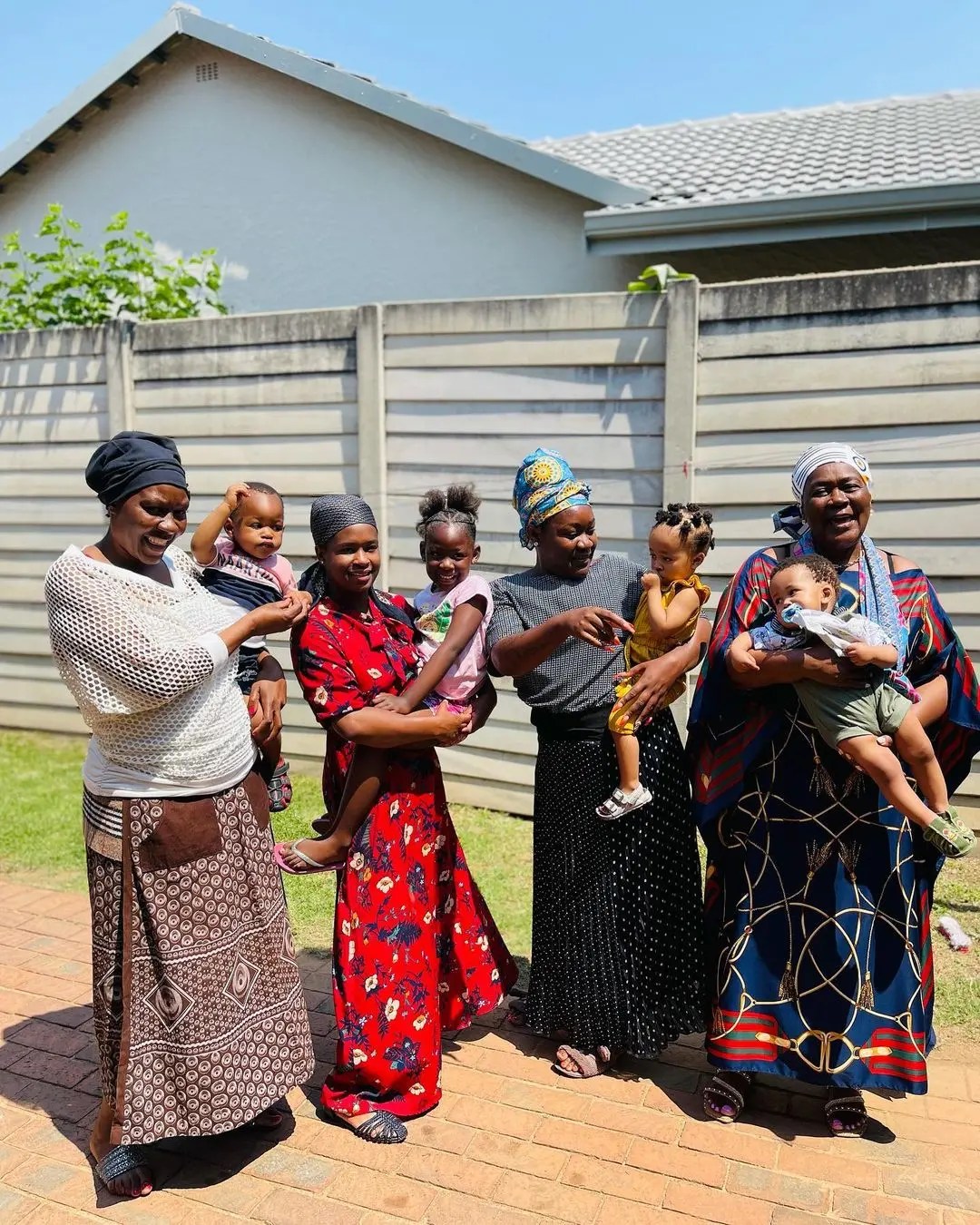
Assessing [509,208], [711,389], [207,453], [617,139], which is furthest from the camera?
[617,139]

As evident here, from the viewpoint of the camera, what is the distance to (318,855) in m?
2.90

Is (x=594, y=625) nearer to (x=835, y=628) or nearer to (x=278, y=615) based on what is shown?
(x=835, y=628)

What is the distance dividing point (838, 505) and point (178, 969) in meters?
2.18

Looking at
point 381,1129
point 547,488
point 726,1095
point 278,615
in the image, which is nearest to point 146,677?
point 278,615

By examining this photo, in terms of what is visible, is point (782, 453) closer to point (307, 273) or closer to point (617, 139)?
point (307, 273)

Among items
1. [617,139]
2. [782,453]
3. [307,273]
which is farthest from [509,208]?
[782,453]

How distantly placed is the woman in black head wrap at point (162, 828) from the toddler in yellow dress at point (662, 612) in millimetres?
1018

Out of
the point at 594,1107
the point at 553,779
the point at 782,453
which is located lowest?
the point at 594,1107

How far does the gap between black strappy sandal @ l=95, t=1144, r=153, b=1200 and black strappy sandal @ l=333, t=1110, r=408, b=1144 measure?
0.59m

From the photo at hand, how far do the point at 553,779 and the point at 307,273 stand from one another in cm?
646

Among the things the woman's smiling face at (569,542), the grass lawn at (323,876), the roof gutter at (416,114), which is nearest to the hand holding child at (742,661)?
the woman's smiling face at (569,542)

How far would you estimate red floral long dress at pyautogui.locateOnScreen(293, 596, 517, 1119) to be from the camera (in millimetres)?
2814

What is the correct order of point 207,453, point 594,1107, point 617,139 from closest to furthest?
point 594,1107
point 207,453
point 617,139

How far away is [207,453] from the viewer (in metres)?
6.15
